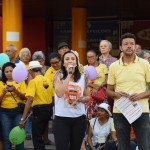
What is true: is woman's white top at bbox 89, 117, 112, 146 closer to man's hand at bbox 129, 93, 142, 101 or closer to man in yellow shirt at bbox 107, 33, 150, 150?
man in yellow shirt at bbox 107, 33, 150, 150

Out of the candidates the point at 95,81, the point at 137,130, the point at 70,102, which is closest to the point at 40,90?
the point at 95,81

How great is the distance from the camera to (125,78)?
5.47 meters

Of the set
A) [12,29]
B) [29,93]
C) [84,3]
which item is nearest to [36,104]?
[29,93]

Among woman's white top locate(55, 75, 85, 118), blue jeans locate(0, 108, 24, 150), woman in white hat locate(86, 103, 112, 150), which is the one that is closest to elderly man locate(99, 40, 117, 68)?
woman in white hat locate(86, 103, 112, 150)

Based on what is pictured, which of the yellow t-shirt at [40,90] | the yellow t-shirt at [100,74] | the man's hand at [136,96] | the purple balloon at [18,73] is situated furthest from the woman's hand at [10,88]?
the man's hand at [136,96]

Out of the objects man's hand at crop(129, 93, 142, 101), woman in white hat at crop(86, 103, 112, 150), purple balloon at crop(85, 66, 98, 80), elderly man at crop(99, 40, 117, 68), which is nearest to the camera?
man's hand at crop(129, 93, 142, 101)

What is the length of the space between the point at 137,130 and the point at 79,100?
0.83 metres

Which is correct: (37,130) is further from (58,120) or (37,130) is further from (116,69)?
(116,69)

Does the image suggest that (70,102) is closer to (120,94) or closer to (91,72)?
(120,94)

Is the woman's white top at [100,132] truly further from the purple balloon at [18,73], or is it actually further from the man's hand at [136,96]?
the man's hand at [136,96]

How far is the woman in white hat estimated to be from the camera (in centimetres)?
716

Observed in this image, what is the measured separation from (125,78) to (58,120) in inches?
39.4

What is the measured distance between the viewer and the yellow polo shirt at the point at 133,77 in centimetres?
544

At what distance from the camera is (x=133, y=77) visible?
17.8ft
